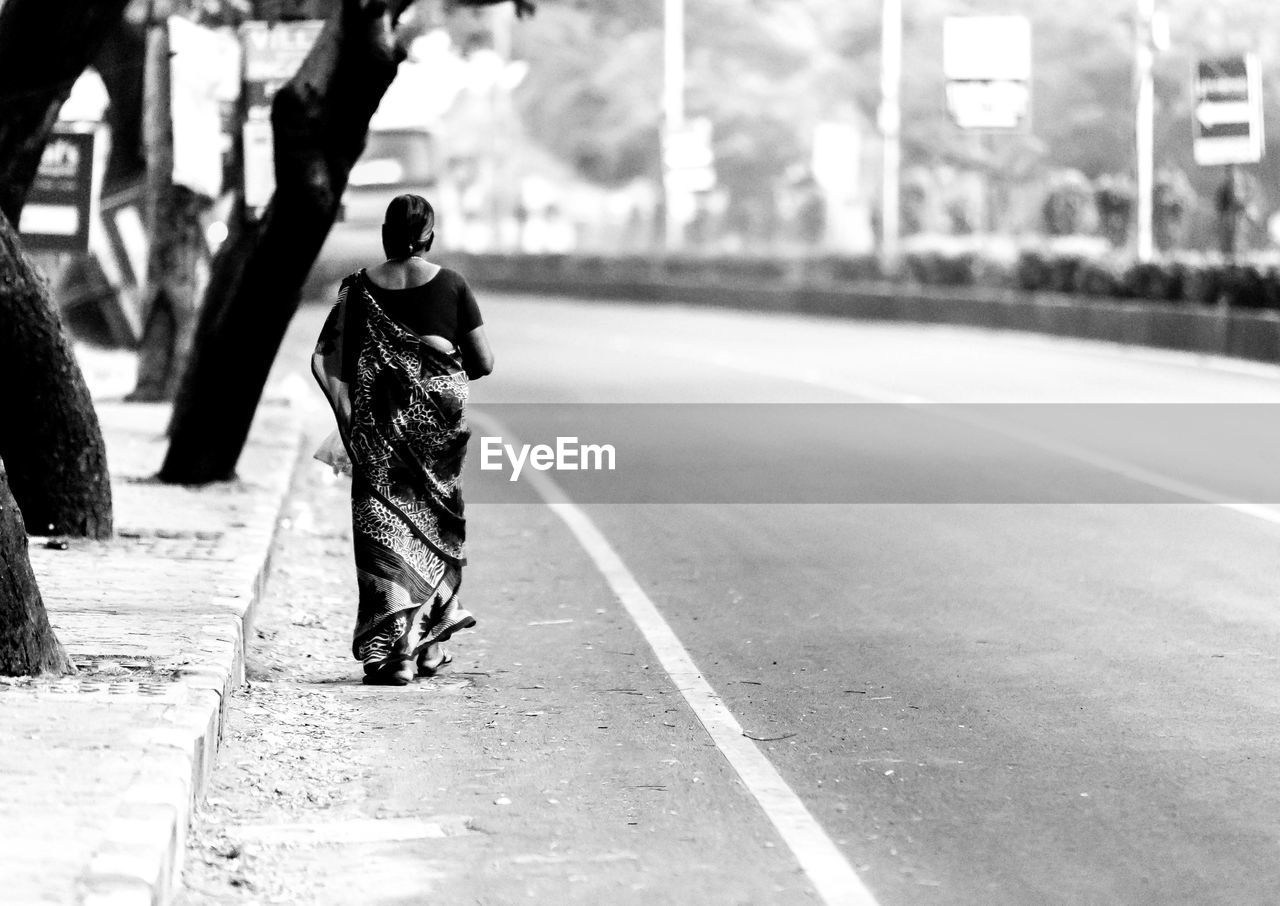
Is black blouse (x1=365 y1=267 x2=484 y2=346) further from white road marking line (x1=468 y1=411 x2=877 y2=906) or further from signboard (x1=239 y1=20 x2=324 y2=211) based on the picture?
signboard (x1=239 y1=20 x2=324 y2=211)

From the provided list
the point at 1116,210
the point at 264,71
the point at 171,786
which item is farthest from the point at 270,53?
the point at 1116,210

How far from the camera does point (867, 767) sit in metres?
7.89

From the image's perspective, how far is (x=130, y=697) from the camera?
26.5 feet

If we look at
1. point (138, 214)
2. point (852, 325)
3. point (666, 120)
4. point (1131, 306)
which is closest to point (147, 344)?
point (138, 214)

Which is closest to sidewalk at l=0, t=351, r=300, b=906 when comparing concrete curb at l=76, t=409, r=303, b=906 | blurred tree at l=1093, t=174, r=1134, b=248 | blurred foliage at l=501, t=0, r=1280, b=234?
concrete curb at l=76, t=409, r=303, b=906

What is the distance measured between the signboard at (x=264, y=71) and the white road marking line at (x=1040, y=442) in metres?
6.24

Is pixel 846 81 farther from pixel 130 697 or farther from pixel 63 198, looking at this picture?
pixel 130 697

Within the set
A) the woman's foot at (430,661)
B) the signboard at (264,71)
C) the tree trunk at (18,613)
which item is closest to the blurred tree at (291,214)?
the signboard at (264,71)

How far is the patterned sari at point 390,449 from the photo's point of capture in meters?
9.40

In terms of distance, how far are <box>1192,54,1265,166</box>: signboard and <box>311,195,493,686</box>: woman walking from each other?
2316 cm

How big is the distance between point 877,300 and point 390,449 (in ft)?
114

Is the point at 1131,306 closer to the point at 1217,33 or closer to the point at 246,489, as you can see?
the point at 246,489

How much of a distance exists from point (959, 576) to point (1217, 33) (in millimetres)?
53364

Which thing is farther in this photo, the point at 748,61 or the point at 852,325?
the point at 748,61
